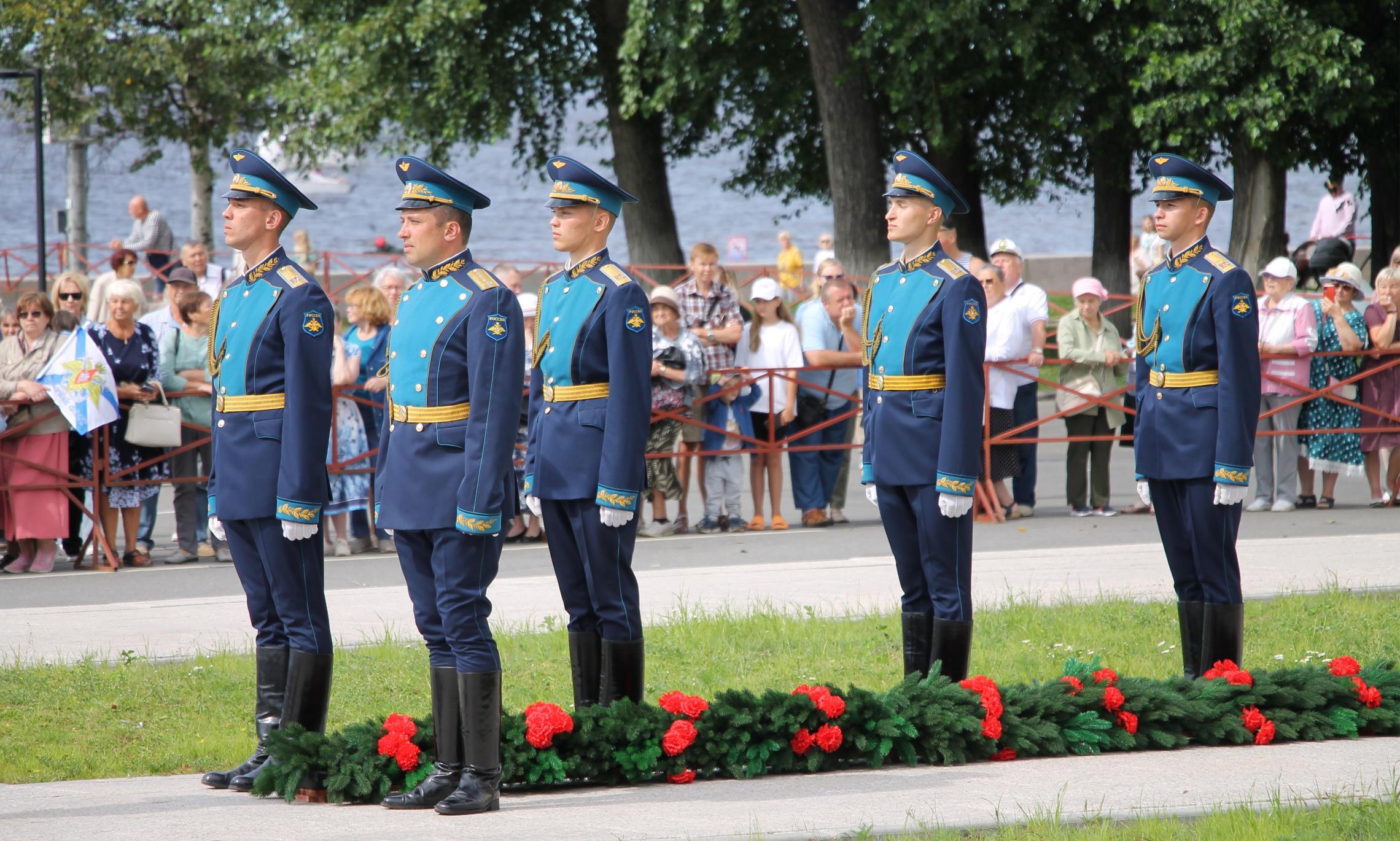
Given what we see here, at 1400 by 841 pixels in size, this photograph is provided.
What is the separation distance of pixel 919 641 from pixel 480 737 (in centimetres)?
209

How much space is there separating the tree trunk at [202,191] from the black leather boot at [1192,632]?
24.8 metres

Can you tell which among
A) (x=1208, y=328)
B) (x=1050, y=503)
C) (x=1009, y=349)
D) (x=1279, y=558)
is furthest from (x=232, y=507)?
(x=1050, y=503)

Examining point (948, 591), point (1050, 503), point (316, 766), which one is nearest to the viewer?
point (316, 766)

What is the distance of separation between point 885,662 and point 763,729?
1.97m

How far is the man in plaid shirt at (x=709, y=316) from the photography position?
41.2 ft

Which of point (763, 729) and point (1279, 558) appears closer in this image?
point (763, 729)

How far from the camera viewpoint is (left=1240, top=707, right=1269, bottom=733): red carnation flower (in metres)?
6.11

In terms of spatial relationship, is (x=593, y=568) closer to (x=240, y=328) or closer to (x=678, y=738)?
(x=678, y=738)

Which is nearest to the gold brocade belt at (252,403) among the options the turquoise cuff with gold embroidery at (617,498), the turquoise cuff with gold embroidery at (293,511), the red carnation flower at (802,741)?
the turquoise cuff with gold embroidery at (293,511)

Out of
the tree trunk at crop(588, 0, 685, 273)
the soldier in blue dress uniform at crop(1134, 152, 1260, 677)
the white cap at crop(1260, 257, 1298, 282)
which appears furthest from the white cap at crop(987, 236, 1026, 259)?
the tree trunk at crop(588, 0, 685, 273)

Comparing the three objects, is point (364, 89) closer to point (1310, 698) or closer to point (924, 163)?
point (924, 163)

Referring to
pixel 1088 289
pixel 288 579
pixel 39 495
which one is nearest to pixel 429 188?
pixel 288 579

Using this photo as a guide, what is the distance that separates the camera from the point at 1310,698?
20.2 ft

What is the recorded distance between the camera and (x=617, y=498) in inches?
235
